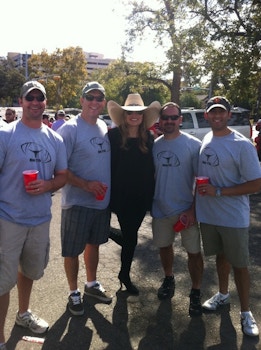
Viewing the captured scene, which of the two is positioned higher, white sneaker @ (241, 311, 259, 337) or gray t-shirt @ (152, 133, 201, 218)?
gray t-shirt @ (152, 133, 201, 218)

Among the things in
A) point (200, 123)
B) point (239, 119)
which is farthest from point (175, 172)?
point (239, 119)

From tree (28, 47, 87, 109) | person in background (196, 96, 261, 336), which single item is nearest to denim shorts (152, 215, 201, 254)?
person in background (196, 96, 261, 336)

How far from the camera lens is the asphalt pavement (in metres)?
2.86

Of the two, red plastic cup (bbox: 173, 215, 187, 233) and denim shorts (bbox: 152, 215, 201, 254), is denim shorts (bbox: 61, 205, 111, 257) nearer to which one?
denim shorts (bbox: 152, 215, 201, 254)

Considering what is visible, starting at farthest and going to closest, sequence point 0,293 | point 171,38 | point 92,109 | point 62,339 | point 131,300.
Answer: point 171,38 < point 131,300 < point 92,109 < point 62,339 < point 0,293

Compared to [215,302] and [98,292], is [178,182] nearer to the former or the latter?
[215,302]

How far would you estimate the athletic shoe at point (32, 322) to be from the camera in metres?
2.94

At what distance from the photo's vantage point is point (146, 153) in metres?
3.40

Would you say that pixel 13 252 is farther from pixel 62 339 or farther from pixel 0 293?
pixel 62 339

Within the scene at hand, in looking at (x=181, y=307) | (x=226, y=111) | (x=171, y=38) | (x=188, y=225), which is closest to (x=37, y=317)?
(x=181, y=307)

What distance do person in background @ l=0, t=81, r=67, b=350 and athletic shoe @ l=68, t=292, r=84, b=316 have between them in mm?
590

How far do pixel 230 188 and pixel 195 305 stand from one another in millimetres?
1174

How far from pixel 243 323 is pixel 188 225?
938 mm

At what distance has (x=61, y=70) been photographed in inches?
1639
